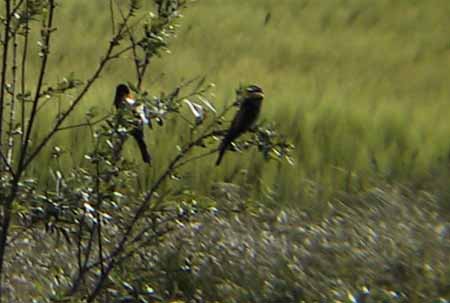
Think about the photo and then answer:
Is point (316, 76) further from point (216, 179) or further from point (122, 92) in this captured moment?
point (122, 92)

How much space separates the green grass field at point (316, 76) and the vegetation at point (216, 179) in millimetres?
18

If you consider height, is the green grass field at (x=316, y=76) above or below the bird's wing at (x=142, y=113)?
above

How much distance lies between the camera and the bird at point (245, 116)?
403 cm

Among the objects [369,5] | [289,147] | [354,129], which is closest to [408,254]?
[289,147]

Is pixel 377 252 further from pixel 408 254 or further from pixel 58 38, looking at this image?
pixel 58 38

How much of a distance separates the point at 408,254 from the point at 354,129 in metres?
2.18

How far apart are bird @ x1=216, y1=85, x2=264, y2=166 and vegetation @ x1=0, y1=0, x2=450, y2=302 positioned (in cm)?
5

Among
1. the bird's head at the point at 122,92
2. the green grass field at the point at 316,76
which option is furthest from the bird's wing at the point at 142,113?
the green grass field at the point at 316,76

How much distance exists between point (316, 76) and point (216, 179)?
2569mm

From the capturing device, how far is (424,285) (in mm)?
4559

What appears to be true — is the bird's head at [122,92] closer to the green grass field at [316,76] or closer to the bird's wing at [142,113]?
the bird's wing at [142,113]

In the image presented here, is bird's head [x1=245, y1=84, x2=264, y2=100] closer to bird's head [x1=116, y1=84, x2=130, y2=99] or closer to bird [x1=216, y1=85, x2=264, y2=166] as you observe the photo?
bird [x1=216, y1=85, x2=264, y2=166]

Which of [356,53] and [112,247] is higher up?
[356,53]

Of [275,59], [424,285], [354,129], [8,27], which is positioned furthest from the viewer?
[275,59]
